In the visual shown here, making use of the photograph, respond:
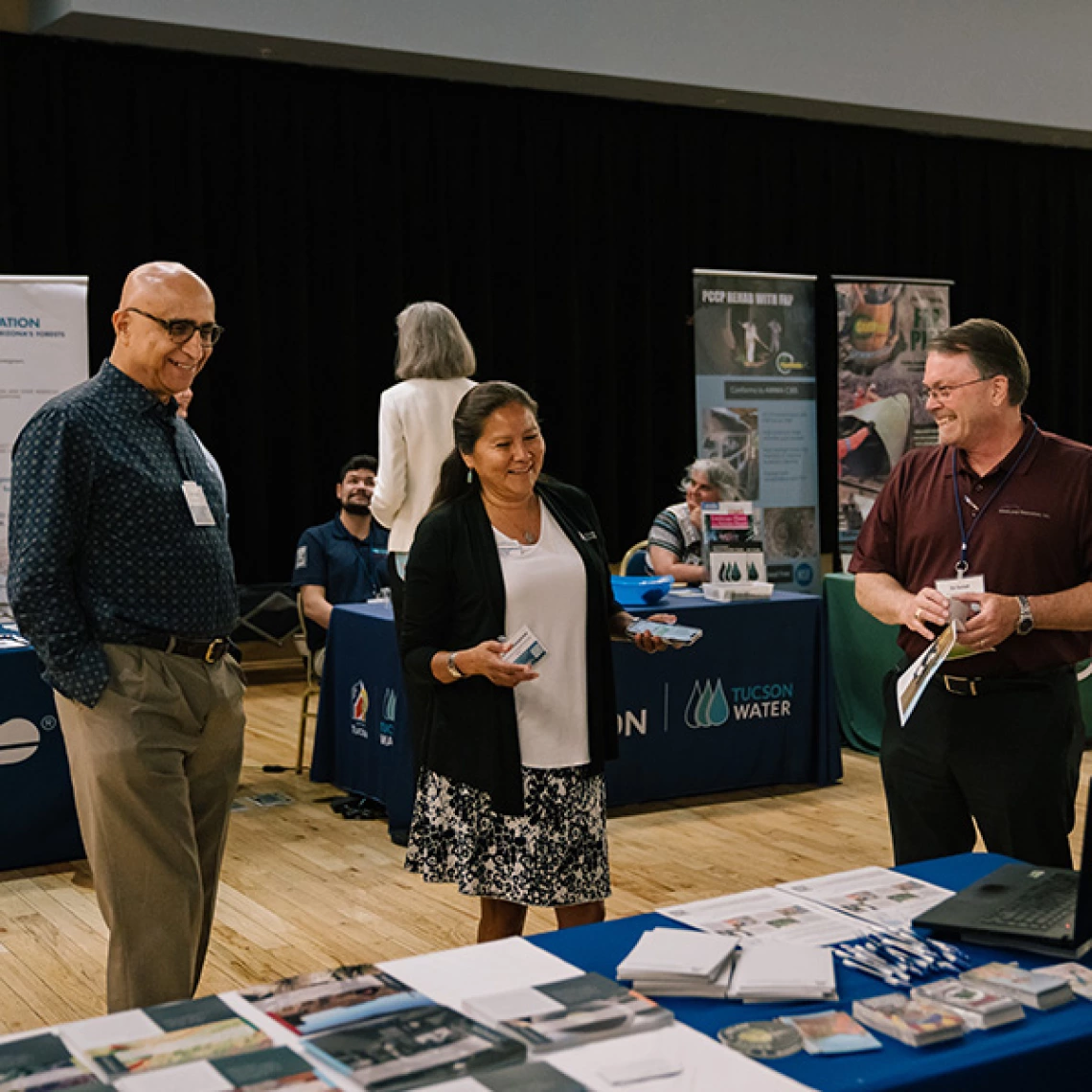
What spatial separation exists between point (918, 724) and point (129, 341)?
1.67m

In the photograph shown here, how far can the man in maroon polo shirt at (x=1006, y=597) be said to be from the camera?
8.95 ft

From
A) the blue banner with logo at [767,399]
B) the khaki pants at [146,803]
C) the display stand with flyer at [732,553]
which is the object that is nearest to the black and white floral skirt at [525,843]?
the khaki pants at [146,803]

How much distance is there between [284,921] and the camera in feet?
14.1

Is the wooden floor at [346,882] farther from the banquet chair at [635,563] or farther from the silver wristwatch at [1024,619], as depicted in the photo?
the silver wristwatch at [1024,619]

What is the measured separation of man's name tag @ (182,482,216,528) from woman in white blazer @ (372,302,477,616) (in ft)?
6.78

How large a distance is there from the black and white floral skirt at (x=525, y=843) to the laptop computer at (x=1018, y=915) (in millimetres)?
1067

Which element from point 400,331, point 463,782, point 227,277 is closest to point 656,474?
point 227,277

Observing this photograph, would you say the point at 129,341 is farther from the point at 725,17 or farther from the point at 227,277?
the point at 725,17

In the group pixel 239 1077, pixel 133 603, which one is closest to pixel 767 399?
pixel 133 603

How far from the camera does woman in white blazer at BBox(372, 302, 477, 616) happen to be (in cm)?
492

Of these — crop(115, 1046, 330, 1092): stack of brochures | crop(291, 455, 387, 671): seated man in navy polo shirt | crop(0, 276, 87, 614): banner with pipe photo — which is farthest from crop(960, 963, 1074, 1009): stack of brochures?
crop(0, 276, 87, 614): banner with pipe photo

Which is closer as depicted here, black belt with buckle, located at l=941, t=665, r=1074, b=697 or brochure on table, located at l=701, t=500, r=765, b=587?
black belt with buckle, located at l=941, t=665, r=1074, b=697

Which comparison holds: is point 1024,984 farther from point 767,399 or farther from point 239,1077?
point 767,399

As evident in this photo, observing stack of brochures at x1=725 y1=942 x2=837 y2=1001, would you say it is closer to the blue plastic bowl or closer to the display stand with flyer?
the blue plastic bowl
